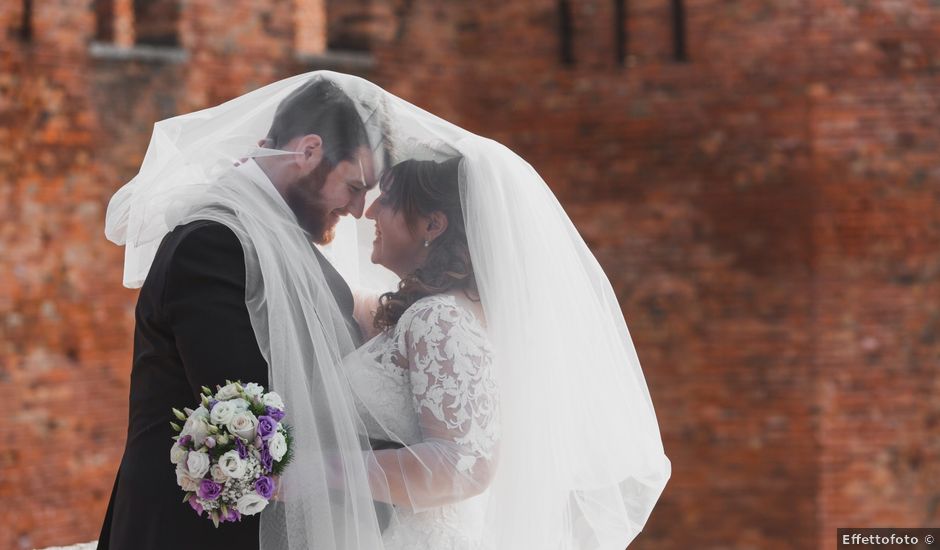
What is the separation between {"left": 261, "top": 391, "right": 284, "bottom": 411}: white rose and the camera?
2.20 m

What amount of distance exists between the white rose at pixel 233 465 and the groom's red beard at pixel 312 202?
23.4 inches

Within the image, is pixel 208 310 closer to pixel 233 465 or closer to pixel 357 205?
pixel 233 465

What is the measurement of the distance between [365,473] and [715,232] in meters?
5.84

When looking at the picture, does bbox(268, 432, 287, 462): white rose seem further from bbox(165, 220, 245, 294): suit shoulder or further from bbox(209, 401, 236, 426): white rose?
bbox(165, 220, 245, 294): suit shoulder

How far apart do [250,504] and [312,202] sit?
0.72 meters

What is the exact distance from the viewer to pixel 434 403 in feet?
7.64

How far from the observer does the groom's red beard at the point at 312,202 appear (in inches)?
96.7

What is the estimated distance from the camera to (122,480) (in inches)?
93.3

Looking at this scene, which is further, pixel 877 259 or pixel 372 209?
pixel 877 259

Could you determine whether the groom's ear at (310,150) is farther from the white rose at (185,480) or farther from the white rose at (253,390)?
the white rose at (185,480)

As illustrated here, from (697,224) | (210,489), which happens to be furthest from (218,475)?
(697,224)

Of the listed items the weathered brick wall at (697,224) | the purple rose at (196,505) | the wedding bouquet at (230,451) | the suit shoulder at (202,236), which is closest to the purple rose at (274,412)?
the wedding bouquet at (230,451)

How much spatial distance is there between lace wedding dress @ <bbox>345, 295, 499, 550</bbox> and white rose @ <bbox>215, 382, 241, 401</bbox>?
1.07 ft

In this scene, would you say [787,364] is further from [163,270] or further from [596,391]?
[163,270]
